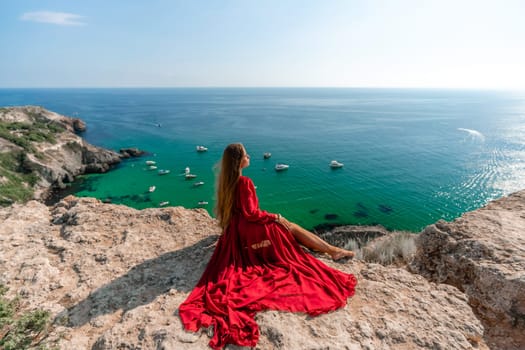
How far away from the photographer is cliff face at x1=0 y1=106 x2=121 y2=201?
101 feet

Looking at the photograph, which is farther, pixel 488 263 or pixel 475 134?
pixel 475 134

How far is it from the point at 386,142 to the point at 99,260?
181 ft

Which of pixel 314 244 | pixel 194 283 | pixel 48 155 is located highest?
pixel 314 244

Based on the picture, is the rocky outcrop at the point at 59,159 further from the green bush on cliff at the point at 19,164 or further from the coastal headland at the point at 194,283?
the coastal headland at the point at 194,283

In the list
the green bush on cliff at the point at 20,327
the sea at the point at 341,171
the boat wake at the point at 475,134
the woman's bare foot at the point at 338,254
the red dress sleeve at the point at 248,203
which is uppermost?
the red dress sleeve at the point at 248,203

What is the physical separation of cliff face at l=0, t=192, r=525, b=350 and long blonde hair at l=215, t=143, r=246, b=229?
112 cm

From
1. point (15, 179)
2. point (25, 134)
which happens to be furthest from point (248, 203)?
point (25, 134)

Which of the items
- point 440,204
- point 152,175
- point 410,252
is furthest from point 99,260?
point 152,175

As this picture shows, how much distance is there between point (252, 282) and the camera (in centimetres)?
393

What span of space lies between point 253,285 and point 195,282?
1.15 metres

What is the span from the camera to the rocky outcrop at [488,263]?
3838 millimetres

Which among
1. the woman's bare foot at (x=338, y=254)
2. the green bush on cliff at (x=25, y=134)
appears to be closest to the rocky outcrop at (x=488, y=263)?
the woman's bare foot at (x=338, y=254)

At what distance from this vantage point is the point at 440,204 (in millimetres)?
26641

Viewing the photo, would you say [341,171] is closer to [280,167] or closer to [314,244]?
[280,167]
